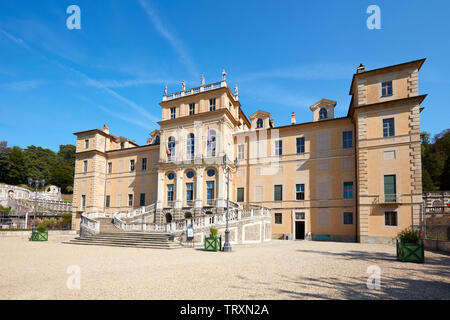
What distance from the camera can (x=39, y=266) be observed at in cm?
1031

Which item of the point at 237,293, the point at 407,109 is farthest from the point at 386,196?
the point at 237,293

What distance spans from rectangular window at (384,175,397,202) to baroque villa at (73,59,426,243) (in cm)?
8

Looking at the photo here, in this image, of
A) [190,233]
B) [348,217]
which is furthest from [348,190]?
[190,233]

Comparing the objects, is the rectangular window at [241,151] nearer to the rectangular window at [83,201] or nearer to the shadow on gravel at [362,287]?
the shadow on gravel at [362,287]

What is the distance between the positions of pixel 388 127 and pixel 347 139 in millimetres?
3943

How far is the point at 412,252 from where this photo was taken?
12125 mm

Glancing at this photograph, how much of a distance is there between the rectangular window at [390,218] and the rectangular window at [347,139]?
284 inches

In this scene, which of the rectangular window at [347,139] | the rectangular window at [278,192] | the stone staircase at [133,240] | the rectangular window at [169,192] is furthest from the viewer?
the rectangular window at [169,192]

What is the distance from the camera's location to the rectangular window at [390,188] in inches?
888

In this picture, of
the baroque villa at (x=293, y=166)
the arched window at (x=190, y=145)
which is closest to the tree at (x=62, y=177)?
the baroque villa at (x=293, y=166)

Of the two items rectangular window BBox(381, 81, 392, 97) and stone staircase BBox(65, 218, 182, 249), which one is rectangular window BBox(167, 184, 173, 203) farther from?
rectangular window BBox(381, 81, 392, 97)

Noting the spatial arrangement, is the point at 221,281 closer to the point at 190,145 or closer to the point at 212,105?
the point at 190,145
